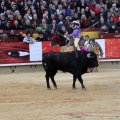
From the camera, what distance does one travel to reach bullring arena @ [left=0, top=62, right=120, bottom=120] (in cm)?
1296

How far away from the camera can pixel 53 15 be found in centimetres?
2791

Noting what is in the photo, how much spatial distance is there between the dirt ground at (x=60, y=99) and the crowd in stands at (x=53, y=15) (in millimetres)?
4621

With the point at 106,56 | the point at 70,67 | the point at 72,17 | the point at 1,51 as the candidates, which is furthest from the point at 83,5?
the point at 70,67

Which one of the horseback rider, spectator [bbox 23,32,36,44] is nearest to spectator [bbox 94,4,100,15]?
spectator [bbox 23,32,36,44]

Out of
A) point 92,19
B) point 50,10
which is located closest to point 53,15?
point 50,10

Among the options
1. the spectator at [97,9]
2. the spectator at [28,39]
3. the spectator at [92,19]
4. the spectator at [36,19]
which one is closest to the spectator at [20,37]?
the spectator at [28,39]

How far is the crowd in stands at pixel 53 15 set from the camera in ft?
88.5

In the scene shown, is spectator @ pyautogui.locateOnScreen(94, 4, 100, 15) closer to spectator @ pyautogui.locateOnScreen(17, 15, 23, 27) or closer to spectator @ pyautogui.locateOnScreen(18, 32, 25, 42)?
spectator @ pyautogui.locateOnScreen(17, 15, 23, 27)

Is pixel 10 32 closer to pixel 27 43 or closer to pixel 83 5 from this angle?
pixel 27 43

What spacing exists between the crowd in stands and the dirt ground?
4621mm

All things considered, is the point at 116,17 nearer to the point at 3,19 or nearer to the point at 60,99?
the point at 3,19

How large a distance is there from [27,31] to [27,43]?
1078 mm

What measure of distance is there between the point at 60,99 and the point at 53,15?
1252cm

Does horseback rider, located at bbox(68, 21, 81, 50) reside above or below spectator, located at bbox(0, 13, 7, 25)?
below
